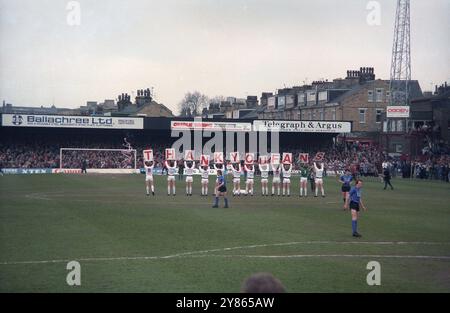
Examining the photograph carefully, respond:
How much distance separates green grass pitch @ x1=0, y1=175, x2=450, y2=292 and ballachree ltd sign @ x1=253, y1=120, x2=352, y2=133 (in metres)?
39.0

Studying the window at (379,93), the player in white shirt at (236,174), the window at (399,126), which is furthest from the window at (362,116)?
the player in white shirt at (236,174)

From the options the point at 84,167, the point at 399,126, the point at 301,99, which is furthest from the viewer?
the point at 301,99

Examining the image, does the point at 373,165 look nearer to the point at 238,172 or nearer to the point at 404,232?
the point at 238,172

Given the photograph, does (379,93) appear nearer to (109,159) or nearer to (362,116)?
(362,116)

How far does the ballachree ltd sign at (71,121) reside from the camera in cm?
6519

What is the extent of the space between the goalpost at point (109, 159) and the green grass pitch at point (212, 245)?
1388 inches

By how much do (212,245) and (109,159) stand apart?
53.1 metres

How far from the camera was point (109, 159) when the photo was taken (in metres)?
70.3

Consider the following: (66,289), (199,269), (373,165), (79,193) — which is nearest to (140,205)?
(79,193)

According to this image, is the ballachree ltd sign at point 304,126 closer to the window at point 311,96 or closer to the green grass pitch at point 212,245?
the window at point 311,96

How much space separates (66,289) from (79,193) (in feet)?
84.4

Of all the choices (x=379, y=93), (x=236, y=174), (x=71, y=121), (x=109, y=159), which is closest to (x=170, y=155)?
(x=236, y=174)

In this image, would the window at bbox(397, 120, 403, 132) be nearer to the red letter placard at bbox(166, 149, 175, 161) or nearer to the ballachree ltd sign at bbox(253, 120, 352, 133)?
the ballachree ltd sign at bbox(253, 120, 352, 133)

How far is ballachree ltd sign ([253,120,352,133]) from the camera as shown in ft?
236
